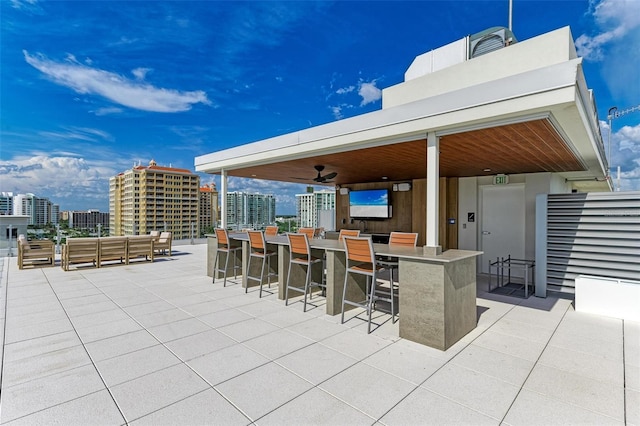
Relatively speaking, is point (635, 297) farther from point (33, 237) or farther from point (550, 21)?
point (33, 237)

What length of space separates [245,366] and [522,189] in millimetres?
6751

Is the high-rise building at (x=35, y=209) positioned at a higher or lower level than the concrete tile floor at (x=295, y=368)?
higher

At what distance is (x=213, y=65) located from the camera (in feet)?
54.5

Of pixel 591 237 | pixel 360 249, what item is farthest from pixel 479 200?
pixel 360 249

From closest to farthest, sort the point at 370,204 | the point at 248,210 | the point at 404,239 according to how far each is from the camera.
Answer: the point at 404,239, the point at 370,204, the point at 248,210

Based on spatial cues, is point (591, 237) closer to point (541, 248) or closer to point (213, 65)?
point (541, 248)

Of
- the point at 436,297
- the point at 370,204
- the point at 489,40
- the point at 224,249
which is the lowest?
the point at 436,297

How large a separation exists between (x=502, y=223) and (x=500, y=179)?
3.23 feet

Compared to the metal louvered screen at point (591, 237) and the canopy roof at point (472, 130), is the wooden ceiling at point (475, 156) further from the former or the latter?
the metal louvered screen at point (591, 237)

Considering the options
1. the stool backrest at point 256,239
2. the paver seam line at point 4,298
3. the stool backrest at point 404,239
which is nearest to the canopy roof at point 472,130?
the stool backrest at point 404,239

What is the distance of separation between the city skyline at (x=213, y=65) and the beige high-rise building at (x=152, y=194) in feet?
3.40

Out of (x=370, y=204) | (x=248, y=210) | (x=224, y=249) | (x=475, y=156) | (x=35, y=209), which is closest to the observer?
(x=475, y=156)

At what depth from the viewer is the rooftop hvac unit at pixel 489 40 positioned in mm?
6664

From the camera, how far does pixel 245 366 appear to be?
2.58m
